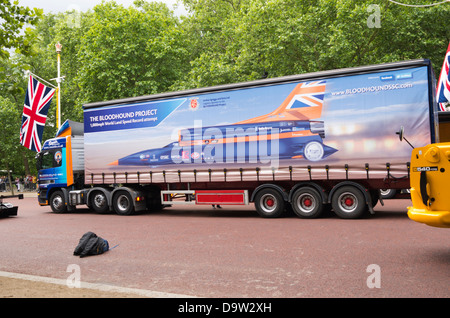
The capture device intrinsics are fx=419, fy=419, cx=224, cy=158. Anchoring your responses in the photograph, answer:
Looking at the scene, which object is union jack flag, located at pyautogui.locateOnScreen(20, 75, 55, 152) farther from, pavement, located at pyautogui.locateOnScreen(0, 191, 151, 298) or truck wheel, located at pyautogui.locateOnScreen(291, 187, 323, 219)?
pavement, located at pyautogui.locateOnScreen(0, 191, 151, 298)

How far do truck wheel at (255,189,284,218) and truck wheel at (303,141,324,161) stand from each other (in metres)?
1.51

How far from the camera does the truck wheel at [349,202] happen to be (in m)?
11.6

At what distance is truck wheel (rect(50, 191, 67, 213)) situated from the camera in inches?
664

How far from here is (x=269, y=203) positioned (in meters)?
12.9

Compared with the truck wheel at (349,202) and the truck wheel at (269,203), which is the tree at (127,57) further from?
the truck wheel at (349,202)

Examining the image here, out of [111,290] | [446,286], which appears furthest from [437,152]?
[111,290]

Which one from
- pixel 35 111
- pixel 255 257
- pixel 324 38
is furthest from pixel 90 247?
pixel 324 38

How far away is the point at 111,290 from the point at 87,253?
2.80m

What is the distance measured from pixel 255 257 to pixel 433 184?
3.07m

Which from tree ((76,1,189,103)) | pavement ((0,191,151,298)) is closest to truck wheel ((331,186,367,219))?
pavement ((0,191,151,298))

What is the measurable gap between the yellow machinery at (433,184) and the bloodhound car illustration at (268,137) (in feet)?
17.9

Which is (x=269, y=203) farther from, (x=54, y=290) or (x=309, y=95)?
(x=54, y=290)

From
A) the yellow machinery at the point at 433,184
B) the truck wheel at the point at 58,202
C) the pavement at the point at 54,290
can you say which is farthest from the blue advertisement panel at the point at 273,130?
the pavement at the point at 54,290

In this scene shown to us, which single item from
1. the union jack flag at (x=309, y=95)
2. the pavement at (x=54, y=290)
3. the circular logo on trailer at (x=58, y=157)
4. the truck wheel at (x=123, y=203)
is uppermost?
the union jack flag at (x=309, y=95)
